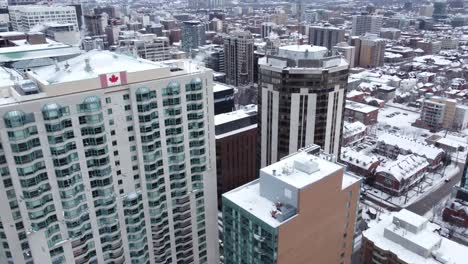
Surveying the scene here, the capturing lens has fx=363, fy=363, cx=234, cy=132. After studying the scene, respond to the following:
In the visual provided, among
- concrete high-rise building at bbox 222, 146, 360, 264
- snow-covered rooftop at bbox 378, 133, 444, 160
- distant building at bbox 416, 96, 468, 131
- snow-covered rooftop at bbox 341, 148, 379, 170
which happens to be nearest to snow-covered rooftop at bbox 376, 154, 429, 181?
snow-covered rooftop at bbox 341, 148, 379, 170

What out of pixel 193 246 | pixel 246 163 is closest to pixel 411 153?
pixel 246 163

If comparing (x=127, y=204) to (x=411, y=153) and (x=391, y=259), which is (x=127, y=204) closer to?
(x=391, y=259)

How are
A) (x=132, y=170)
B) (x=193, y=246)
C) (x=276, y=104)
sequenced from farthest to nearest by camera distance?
1. (x=276, y=104)
2. (x=193, y=246)
3. (x=132, y=170)

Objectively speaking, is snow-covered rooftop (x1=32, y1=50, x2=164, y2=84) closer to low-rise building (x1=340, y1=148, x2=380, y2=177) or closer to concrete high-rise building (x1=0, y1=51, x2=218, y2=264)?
concrete high-rise building (x1=0, y1=51, x2=218, y2=264)

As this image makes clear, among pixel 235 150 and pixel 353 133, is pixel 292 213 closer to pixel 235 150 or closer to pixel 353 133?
pixel 235 150

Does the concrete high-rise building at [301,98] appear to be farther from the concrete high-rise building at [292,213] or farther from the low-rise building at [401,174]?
the low-rise building at [401,174]

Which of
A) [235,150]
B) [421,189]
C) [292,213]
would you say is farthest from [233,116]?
[292,213]
